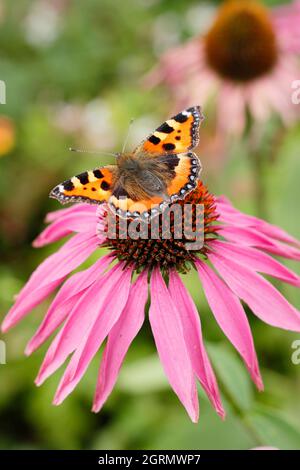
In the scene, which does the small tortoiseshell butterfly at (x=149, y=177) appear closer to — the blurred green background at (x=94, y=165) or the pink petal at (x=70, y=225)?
the pink petal at (x=70, y=225)

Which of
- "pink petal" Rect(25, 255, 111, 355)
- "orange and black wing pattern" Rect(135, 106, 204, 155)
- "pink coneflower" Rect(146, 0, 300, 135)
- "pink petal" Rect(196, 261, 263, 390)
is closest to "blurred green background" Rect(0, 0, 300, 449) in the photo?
"pink coneflower" Rect(146, 0, 300, 135)

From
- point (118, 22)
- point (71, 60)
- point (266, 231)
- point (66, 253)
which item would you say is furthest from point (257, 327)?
point (118, 22)

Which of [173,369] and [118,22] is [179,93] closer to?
[118,22]

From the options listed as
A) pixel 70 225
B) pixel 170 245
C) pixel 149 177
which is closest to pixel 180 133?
pixel 149 177

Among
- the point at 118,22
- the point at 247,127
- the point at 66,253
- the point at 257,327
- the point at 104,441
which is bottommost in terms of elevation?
the point at 104,441

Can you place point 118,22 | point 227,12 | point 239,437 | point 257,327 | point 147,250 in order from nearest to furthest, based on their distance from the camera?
point 147,250, point 239,437, point 257,327, point 227,12, point 118,22

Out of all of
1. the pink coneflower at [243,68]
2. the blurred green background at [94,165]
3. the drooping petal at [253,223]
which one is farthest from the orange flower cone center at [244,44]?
the drooping petal at [253,223]
